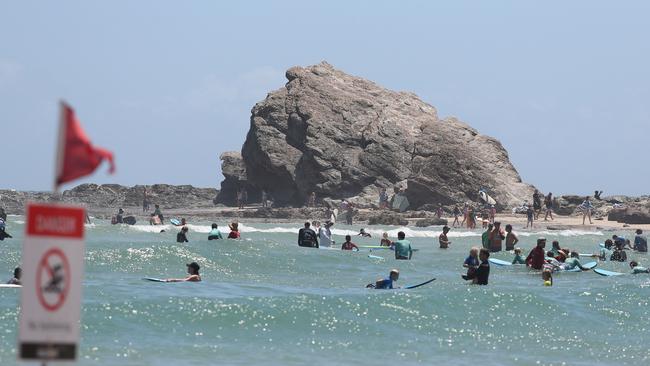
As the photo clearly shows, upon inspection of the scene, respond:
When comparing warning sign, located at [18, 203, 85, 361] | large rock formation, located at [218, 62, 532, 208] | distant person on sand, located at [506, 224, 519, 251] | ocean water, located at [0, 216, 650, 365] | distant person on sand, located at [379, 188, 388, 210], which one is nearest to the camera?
warning sign, located at [18, 203, 85, 361]

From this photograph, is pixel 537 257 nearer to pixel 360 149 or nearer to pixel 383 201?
pixel 383 201

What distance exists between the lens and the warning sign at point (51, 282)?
6957 millimetres

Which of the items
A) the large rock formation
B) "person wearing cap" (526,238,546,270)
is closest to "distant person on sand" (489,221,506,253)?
"person wearing cap" (526,238,546,270)

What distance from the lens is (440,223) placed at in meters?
55.8

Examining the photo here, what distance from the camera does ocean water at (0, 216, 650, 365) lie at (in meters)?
15.7

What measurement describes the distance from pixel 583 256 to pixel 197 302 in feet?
57.4

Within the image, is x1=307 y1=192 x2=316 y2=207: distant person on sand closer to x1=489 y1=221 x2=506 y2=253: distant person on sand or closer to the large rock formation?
the large rock formation

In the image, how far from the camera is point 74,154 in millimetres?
7012

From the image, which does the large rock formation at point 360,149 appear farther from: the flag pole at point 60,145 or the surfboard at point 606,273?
the flag pole at point 60,145

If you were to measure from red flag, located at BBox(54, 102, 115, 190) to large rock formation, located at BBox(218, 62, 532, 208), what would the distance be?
5652 cm

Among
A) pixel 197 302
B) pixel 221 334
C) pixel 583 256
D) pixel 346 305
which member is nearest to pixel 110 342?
pixel 221 334

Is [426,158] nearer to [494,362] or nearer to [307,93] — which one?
[307,93]

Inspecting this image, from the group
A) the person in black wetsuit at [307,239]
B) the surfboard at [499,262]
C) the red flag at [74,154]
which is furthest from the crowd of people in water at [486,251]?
the red flag at [74,154]

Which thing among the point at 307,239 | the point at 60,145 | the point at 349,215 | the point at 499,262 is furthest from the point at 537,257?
the point at 349,215
